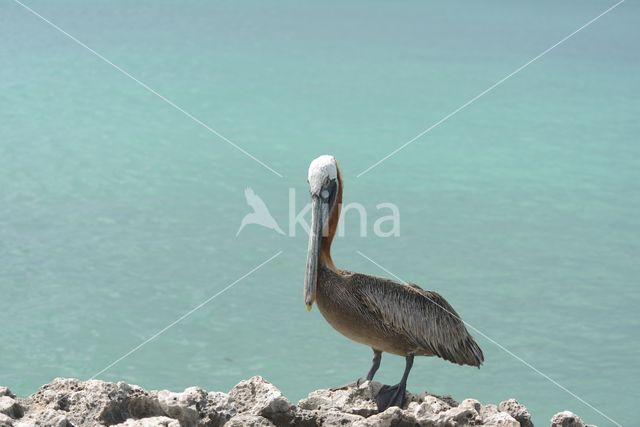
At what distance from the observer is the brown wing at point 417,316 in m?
4.08

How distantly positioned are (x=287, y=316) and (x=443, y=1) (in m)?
11.9

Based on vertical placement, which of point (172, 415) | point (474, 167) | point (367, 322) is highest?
point (474, 167)

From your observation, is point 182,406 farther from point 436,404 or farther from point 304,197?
point 304,197

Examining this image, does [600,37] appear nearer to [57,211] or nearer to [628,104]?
[628,104]

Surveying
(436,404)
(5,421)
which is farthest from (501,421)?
(5,421)

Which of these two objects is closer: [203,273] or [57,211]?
[203,273]

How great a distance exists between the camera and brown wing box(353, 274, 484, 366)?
408cm

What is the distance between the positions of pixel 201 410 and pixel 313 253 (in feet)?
2.91

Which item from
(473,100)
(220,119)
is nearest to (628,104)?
(473,100)

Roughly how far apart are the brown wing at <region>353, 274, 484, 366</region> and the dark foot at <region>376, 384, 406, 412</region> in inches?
13.8

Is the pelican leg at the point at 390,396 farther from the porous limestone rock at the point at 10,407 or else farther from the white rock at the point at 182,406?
the porous limestone rock at the point at 10,407

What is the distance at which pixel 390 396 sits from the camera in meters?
3.76

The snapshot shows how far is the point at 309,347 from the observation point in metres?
6.89

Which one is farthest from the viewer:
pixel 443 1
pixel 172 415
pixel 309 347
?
pixel 443 1
